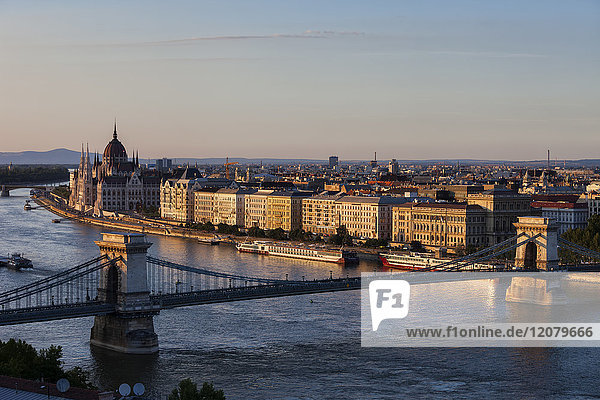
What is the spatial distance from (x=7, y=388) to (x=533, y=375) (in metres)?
10.2

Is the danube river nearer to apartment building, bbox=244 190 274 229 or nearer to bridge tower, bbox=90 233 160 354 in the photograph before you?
bridge tower, bbox=90 233 160 354

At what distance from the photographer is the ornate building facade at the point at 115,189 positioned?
250 feet

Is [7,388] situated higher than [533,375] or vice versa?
[7,388]

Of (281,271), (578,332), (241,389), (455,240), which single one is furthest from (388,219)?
(241,389)

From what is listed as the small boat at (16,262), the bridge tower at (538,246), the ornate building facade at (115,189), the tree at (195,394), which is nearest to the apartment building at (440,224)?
the bridge tower at (538,246)

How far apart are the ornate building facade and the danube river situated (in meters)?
48.2

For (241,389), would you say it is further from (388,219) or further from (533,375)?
(388,219)

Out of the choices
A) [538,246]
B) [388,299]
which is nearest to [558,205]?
[538,246]

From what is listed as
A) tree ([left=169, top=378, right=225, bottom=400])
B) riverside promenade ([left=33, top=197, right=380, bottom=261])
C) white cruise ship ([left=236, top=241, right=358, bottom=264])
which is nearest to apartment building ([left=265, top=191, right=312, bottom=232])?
riverside promenade ([left=33, top=197, right=380, bottom=261])

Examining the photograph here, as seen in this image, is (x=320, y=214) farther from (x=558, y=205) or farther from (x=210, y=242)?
(x=558, y=205)

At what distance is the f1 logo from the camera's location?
86.3 ft

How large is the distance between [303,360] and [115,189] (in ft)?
188

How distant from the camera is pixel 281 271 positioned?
36.7m

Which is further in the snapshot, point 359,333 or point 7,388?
point 359,333
